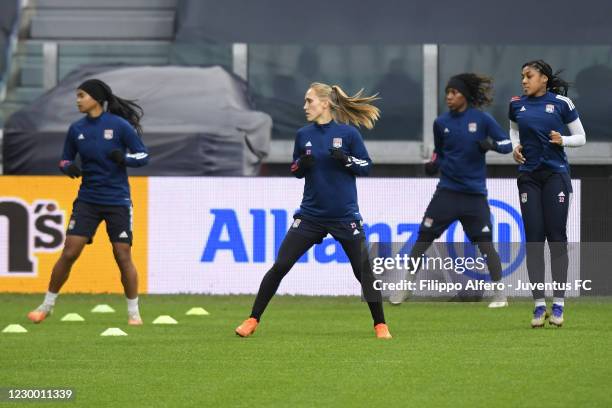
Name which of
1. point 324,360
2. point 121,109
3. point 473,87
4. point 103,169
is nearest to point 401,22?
point 473,87

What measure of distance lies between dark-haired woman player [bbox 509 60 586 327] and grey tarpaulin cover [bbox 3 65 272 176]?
869 centimetres

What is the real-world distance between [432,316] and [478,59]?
9.86 meters

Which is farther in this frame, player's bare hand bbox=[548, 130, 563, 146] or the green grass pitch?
player's bare hand bbox=[548, 130, 563, 146]

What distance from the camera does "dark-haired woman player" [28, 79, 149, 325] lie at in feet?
40.8

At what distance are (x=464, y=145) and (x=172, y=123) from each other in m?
7.61

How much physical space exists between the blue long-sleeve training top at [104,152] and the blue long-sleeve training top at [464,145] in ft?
9.35

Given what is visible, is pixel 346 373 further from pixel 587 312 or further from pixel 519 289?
pixel 519 289

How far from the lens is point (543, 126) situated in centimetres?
1127

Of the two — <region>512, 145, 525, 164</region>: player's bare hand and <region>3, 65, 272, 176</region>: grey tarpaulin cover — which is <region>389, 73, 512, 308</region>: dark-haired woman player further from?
<region>3, 65, 272, 176</region>: grey tarpaulin cover

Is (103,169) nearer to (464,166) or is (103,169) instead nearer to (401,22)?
(464,166)

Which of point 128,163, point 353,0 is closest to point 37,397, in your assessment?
point 128,163

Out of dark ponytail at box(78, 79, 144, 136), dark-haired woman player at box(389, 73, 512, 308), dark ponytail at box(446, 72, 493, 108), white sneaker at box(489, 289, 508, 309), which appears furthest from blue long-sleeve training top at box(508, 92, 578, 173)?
dark ponytail at box(78, 79, 144, 136)

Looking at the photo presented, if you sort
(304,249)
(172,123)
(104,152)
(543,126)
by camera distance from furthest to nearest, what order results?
(172,123)
(104,152)
(543,126)
(304,249)

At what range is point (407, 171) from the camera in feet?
72.3
